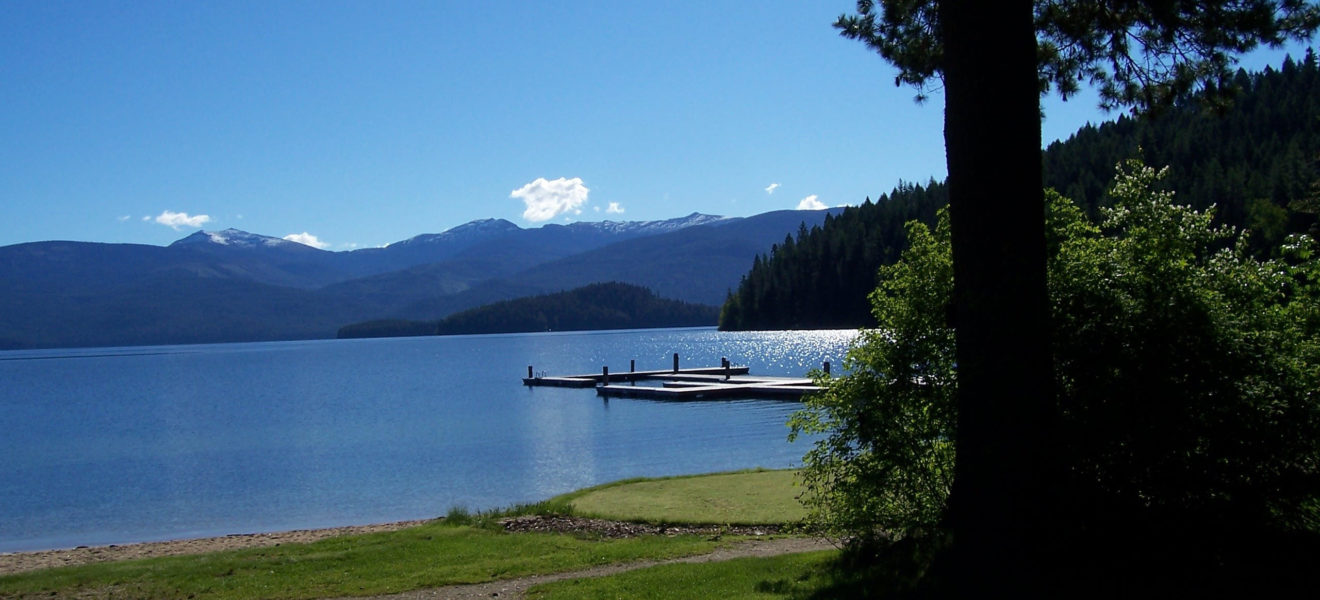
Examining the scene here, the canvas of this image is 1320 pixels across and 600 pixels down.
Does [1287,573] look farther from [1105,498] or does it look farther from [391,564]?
[391,564]

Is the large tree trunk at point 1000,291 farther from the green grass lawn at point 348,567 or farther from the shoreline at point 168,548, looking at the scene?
the shoreline at point 168,548

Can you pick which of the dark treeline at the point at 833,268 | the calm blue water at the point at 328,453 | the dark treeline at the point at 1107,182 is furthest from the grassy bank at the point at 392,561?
the dark treeline at the point at 833,268

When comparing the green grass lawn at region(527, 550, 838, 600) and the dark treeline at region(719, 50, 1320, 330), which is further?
the dark treeline at region(719, 50, 1320, 330)

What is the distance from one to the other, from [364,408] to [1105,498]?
1977 inches

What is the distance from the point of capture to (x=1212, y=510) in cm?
823

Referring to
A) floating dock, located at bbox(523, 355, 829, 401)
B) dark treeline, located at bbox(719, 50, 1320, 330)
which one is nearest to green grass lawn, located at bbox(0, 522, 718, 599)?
floating dock, located at bbox(523, 355, 829, 401)

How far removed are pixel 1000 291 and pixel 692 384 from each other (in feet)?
167

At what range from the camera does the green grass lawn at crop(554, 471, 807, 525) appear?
604 inches

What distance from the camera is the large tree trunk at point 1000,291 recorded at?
262 inches

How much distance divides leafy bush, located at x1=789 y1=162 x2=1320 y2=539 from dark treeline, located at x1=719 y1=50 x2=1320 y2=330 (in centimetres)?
5144

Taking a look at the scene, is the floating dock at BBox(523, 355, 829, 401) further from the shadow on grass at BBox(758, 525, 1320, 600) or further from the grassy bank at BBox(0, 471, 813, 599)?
the shadow on grass at BBox(758, 525, 1320, 600)

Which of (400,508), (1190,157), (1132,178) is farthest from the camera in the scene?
(1190,157)

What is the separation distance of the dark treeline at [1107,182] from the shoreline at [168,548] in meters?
46.1

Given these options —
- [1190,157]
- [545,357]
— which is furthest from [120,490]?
[1190,157]
